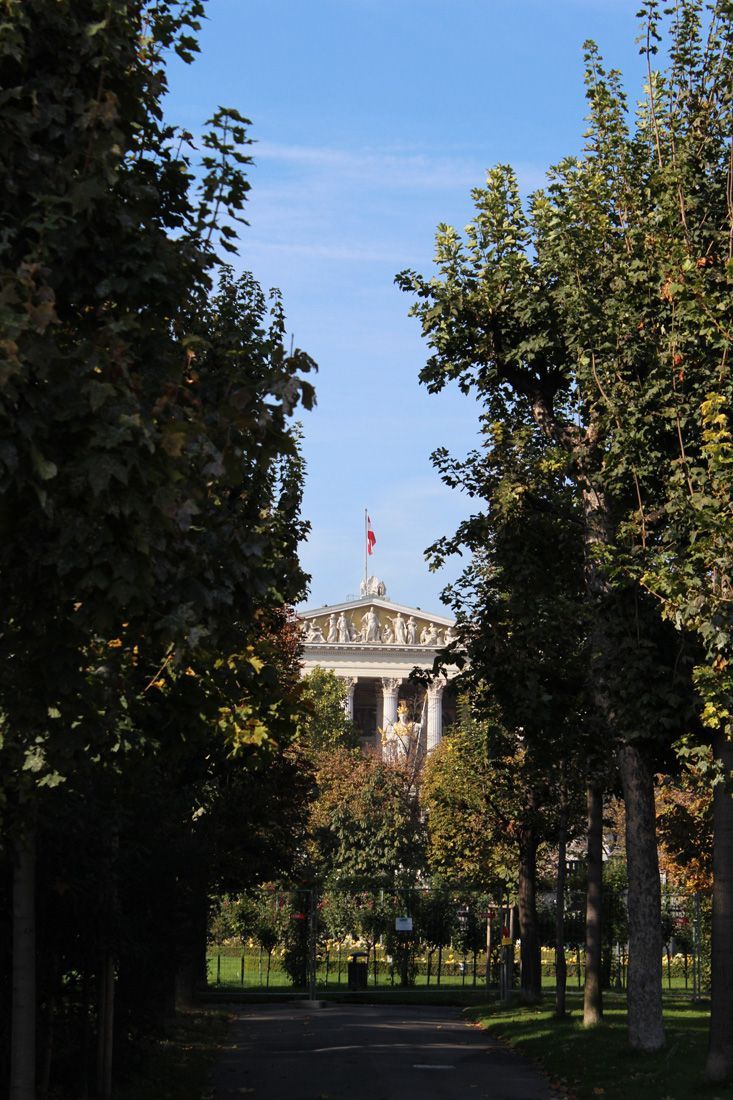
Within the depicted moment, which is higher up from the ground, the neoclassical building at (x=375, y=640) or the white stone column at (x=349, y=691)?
the neoclassical building at (x=375, y=640)

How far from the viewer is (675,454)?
63.4ft

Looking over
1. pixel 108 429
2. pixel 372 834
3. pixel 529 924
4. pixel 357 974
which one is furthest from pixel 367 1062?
pixel 372 834

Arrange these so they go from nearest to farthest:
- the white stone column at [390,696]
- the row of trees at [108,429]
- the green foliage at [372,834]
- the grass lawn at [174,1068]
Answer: the row of trees at [108,429] < the grass lawn at [174,1068] < the green foliage at [372,834] < the white stone column at [390,696]

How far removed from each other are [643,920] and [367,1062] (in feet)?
16.0

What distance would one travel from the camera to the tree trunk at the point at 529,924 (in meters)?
36.9

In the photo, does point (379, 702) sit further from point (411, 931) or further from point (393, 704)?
point (411, 931)

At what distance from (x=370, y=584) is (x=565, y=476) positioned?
108 metres

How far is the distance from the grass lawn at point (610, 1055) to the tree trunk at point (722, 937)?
1.23 feet

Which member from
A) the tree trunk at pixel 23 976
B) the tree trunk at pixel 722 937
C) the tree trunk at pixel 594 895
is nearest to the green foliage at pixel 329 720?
the tree trunk at pixel 594 895

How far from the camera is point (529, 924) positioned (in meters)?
37.3

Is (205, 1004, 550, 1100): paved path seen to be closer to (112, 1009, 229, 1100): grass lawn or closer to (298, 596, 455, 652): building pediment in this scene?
(112, 1009, 229, 1100): grass lawn

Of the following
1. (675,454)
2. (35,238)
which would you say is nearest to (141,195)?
(35,238)

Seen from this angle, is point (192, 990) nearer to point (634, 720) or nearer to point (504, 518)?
point (504, 518)

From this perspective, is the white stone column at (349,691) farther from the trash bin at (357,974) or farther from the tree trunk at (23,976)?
the tree trunk at (23,976)
